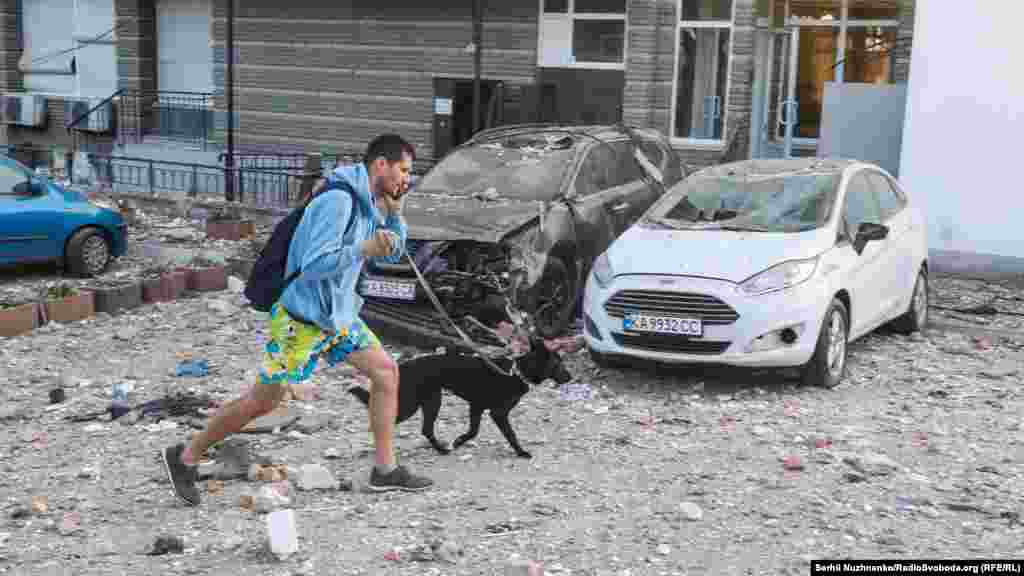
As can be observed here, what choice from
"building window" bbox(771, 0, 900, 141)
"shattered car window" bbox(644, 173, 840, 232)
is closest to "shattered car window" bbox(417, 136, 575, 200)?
"shattered car window" bbox(644, 173, 840, 232)

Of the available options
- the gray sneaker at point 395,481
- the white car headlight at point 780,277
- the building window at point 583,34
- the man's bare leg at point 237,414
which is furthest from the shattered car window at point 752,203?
the building window at point 583,34

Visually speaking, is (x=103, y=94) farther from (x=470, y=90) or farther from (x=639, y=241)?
(x=639, y=241)

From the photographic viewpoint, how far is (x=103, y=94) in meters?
22.9

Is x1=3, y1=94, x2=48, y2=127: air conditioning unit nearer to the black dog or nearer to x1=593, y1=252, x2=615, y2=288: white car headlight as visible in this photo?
x1=593, y1=252, x2=615, y2=288: white car headlight

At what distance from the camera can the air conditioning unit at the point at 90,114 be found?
22.3m

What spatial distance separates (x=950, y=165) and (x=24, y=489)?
9798mm

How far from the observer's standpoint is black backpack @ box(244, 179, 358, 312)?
5.32 metres

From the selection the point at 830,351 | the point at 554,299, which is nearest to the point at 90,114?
the point at 554,299

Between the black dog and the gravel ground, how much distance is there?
0.28 metres

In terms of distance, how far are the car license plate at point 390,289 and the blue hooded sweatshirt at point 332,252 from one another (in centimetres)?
304

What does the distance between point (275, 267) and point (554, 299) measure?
403cm

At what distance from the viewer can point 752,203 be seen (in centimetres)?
876

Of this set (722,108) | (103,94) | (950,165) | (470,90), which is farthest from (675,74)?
(103,94)

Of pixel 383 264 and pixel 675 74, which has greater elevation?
pixel 675 74
